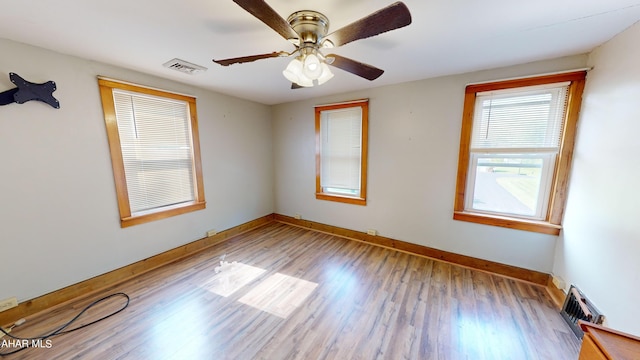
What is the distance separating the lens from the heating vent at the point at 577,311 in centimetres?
158

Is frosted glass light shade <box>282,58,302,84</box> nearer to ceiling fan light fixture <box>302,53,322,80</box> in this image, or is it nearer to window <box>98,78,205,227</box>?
ceiling fan light fixture <box>302,53,322,80</box>

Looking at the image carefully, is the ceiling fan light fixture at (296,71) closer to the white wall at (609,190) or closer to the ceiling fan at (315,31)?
the ceiling fan at (315,31)

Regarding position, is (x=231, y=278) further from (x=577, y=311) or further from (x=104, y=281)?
(x=577, y=311)

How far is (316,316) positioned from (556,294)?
7.60 ft

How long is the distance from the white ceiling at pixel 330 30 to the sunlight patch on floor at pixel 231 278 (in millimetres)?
2286

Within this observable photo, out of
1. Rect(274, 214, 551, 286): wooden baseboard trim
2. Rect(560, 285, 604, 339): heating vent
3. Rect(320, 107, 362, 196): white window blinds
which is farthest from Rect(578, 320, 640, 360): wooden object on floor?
Rect(320, 107, 362, 196): white window blinds

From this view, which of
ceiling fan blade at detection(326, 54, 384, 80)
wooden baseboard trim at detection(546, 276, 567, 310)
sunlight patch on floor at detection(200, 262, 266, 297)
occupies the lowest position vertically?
sunlight patch on floor at detection(200, 262, 266, 297)

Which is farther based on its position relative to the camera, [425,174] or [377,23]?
[425,174]

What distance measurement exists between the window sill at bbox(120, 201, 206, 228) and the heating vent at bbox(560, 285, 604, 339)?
13.3 feet

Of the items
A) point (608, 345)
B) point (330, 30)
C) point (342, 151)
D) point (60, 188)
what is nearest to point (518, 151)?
point (608, 345)

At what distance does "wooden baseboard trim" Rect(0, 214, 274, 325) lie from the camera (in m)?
1.80

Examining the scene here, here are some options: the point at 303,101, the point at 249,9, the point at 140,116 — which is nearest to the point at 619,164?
the point at 249,9

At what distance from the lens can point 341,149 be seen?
136 inches

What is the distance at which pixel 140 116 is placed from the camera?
2424mm
